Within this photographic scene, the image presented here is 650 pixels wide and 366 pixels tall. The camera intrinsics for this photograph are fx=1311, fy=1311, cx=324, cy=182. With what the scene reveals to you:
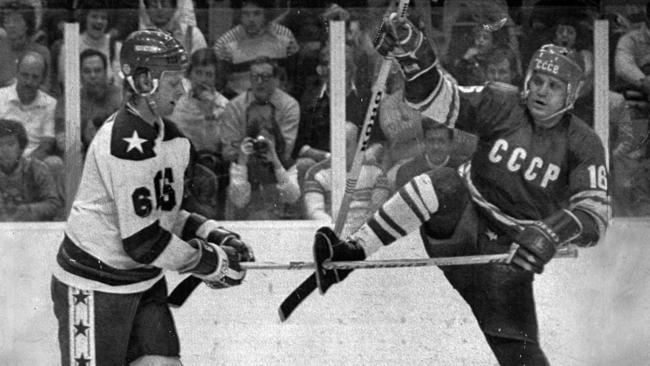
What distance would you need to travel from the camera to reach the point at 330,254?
495 centimetres

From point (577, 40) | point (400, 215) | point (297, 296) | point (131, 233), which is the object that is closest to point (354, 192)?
point (400, 215)

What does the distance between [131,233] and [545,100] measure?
156cm

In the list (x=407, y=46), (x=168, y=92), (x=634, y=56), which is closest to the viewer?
(x=407, y=46)

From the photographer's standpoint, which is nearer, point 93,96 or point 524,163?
point 524,163

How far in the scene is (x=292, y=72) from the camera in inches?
198

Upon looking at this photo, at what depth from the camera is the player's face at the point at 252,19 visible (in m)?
5.04

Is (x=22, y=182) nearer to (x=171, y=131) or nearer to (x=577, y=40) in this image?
(x=171, y=131)

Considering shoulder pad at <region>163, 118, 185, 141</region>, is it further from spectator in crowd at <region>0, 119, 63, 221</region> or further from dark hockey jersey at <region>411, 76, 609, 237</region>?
dark hockey jersey at <region>411, 76, 609, 237</region>

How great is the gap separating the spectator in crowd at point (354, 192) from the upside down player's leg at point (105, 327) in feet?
2.30

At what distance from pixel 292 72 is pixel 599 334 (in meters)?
1.55

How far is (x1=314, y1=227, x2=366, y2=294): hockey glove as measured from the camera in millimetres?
4938

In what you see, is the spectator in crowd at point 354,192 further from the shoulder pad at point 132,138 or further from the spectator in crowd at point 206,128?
the shoulder pad at point 132,138

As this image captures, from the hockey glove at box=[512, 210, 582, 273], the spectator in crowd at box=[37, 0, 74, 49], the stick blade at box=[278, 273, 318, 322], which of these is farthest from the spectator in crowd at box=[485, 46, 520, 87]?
the spectator in crowd at box=[37, 0, 74, 49]

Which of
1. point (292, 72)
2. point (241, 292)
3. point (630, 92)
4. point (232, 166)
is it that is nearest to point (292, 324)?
point (241, 292)
